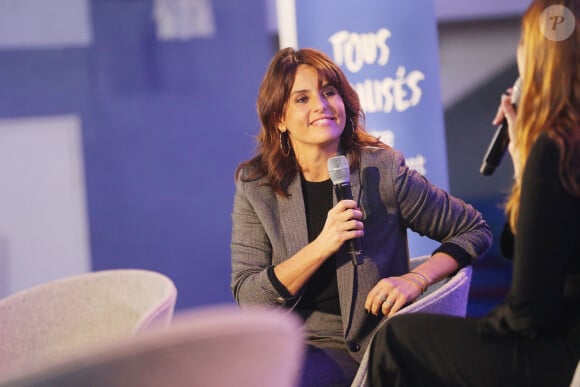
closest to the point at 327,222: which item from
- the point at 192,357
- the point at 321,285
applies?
the point at 321,285

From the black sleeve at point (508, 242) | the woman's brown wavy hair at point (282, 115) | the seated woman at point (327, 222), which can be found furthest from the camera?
the woman's brown wavy hair at point (282, 115)

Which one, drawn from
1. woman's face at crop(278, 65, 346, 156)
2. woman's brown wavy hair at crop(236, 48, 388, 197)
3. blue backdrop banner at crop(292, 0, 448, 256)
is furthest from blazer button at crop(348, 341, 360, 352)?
blue backdrop banner at crop(292, 0, 448, 256)

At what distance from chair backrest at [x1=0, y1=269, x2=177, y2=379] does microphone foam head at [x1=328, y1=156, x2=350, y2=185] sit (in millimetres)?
587

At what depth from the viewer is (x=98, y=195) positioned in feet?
15.5

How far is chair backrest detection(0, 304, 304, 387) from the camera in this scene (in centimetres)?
100

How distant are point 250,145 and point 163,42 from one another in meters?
0.81

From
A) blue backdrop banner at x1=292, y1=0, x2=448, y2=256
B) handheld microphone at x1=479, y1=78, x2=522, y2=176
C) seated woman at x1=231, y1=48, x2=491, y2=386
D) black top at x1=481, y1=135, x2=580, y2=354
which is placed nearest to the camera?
black top at x1=481, y1=135, x2=580, y2=354

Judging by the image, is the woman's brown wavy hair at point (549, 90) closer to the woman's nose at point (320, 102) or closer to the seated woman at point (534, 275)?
the seated woman at point (534, 275)

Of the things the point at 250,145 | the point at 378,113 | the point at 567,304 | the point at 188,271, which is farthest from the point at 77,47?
the point at 567,304

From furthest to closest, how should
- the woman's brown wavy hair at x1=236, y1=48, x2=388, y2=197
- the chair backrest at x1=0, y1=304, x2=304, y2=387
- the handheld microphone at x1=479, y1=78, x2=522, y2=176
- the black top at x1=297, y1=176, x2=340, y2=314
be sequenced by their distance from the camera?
the woman's brown wavy hair at x1=236, y1=48, x2=388, y2=197, the black top at x1=297, y1=176, x2=340, y2=314, the handheld microphone at x1=479, y1=78, x2=522, y2=176, the chair backrest at x1=0, y1=304, x2=304, y2=387

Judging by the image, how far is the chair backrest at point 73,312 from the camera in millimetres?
2355

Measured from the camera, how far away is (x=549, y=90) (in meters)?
1.58

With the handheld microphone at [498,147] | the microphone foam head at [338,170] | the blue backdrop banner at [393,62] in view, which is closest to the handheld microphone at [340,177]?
the microphone foam head at [338,170]

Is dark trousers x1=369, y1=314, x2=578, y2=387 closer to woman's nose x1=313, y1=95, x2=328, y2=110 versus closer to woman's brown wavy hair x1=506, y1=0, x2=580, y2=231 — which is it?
woman's brown wavy hair x1=506, y1=0, x2=580, y2=231
